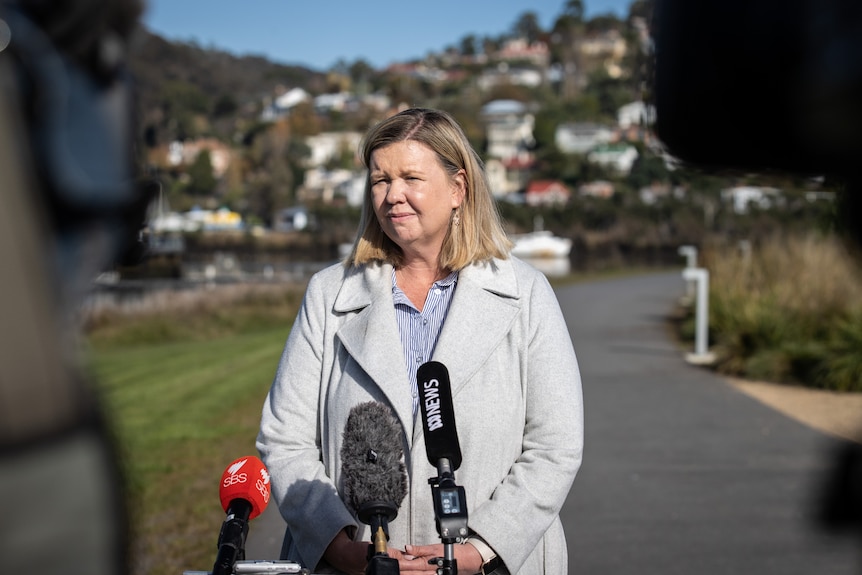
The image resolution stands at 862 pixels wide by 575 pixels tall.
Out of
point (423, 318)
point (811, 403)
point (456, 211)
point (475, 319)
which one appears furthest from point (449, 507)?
point (811, 403)

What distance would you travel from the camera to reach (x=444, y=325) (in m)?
3.44

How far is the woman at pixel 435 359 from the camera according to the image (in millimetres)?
3213

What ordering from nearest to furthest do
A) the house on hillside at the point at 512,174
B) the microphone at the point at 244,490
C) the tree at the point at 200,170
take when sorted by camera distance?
the microphone at the point at 244,490
the tree at the point at 200,170
the house on hillside at the point at 512,174

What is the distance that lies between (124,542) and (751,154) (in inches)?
22.3

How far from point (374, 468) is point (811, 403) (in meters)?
11.8

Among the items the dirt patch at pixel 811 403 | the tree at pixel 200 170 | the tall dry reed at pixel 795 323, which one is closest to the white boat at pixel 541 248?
the tree at pixel 200 170

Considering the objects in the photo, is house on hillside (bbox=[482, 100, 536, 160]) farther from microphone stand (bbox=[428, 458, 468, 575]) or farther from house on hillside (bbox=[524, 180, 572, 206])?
microphone stand (bbox=[428, 458, 468, 575])

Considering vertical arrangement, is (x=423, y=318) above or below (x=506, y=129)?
below

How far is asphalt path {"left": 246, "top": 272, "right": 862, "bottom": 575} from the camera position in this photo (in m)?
7.12

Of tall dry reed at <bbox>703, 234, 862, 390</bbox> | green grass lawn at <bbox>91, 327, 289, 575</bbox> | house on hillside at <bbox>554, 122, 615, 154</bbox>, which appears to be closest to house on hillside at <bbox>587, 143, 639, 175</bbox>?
house on hillside at <bbox>554, 122, 615, 154</bbox>

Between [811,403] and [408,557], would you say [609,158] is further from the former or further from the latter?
[408,557]

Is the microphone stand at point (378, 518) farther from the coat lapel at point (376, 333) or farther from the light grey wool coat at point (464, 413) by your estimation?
the coat lapel at point (376, 333)

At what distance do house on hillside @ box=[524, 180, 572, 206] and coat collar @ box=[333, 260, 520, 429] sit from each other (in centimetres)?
8402

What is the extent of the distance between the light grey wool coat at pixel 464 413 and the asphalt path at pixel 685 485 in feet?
3.19
